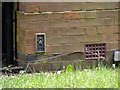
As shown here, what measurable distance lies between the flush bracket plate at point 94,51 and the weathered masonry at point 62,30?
3.9 inches

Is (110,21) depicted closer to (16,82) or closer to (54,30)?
(54,30)

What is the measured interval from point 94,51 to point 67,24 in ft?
3.20

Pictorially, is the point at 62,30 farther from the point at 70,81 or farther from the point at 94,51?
the point at 70,81

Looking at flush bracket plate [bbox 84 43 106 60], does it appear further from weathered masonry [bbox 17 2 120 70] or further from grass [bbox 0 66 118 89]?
grass [bbox 0 66 118 89]

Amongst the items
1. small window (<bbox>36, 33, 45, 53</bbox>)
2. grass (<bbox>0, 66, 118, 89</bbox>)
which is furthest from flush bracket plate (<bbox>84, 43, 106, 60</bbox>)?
grass (<bbox>0, 66, 118, 89</bbox>)

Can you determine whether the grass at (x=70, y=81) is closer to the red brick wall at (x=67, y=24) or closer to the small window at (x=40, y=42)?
the small window at (x=40, y=42)

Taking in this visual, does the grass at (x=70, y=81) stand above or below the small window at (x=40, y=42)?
below

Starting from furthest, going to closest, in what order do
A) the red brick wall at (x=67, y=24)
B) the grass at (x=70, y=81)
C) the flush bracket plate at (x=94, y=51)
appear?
the flush bracket plate at (x=94, y=51) → the red brick wall at (x=67, y=24) → the grass at (x=70, y=81)

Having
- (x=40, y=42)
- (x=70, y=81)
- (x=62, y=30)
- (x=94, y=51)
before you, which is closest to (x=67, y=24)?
(x=62, y=30)

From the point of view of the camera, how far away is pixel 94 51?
8.23 m

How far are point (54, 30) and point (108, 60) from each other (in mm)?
1593

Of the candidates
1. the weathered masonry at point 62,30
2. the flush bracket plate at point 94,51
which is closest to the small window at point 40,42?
the weathered masonry at point 62,30

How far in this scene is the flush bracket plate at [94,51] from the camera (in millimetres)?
8156

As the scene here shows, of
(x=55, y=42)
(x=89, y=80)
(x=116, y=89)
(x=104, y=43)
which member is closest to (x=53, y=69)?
(x=55, y=42)
